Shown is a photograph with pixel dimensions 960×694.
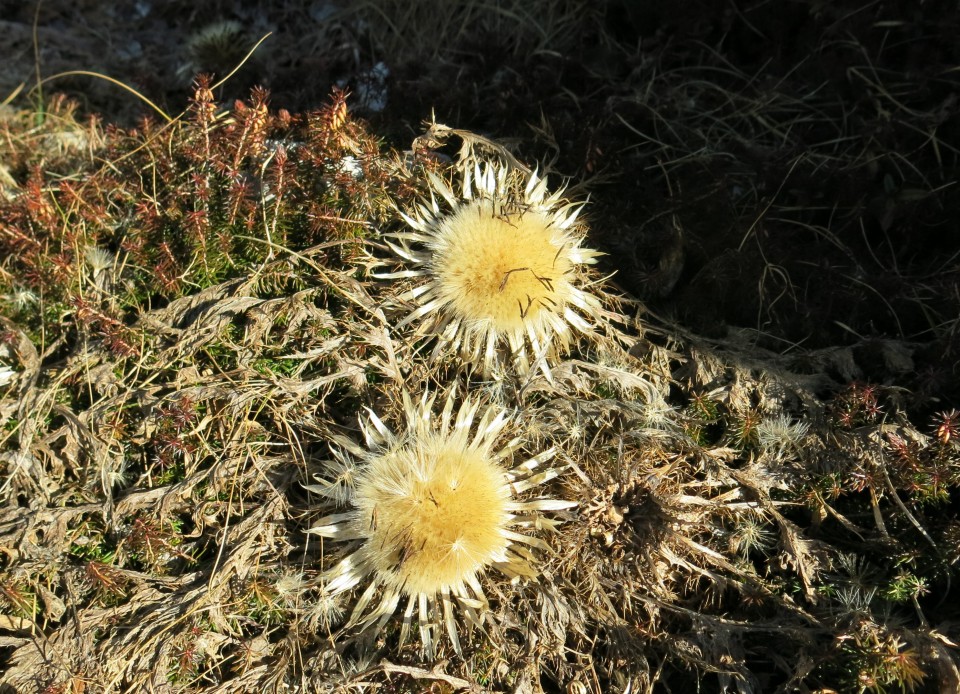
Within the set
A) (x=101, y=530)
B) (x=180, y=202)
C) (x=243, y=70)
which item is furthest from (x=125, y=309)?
(x=243, y=70)

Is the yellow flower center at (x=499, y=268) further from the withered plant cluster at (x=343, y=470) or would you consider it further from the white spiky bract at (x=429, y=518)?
the white spiky bract at (x=429, y=518)

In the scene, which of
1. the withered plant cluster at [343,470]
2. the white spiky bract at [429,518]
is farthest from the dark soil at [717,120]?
the white spiky bract at [429,518]

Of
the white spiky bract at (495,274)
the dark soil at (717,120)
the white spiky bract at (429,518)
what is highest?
the dark soil at (717,120)

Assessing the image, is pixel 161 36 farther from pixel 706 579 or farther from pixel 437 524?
pixel 706 579

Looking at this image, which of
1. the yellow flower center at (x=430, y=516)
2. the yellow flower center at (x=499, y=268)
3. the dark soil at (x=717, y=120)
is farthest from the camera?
the dark soil at (x=717, y=120)

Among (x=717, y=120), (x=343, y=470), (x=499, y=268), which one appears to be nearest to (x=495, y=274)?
(x=499, y=268)

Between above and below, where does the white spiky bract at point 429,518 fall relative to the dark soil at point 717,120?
below
